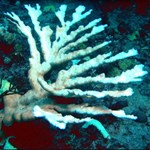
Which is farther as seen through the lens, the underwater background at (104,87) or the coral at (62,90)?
the underwater background at (104,87)

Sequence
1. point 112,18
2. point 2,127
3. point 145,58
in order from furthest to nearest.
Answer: point 112,18 < point 145,58 < point 2,127

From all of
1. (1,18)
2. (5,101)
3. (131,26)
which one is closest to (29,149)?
(5,101)

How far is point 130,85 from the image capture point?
10.7 feet

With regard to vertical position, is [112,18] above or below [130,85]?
above

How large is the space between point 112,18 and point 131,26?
429 mm

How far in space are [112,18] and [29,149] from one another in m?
3.23

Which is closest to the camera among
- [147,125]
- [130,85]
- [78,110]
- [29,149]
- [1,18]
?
[78,110]

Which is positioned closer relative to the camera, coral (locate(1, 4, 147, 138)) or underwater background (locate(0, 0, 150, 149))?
coral (locate(1, 4, 147, 138))

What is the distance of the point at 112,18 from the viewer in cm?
486

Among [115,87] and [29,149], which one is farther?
[115,87]

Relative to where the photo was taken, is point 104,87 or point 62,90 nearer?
point 62,90

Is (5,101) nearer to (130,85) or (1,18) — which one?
(130,85)

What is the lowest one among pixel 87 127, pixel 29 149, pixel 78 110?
pixel 29 149

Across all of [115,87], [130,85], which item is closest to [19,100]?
[115,87]
